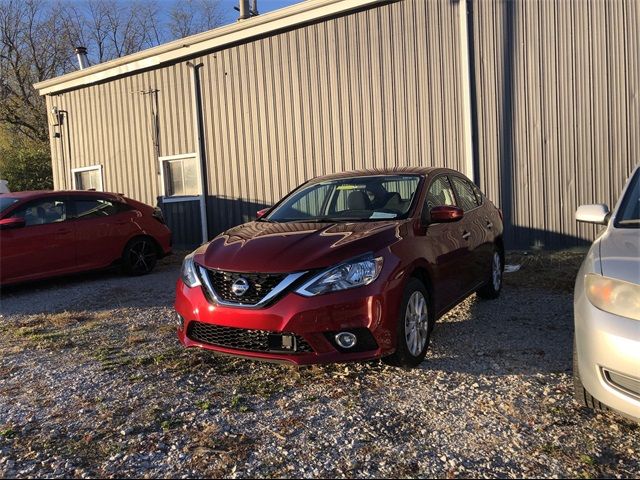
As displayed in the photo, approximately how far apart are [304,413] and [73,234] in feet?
18.8

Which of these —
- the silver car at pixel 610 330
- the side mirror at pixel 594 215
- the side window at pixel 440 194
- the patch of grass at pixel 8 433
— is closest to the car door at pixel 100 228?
the patch of grass at pixel 8 433

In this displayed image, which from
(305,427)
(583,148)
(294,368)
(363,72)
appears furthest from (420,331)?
(363,72)

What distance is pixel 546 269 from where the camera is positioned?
756 cm

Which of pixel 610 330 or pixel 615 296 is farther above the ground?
pixel 615 296

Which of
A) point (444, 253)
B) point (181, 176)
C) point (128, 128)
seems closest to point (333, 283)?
point (444, 253)

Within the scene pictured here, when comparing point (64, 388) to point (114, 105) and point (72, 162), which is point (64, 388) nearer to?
point (114, 105)

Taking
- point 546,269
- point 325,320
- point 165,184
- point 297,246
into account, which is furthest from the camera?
point 165,184

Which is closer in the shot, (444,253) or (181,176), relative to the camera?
(444,253)

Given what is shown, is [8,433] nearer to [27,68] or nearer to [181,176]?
[181,176]

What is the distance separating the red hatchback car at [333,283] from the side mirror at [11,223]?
409cm

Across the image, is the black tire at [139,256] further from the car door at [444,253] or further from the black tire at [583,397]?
the black tire at [583,397]

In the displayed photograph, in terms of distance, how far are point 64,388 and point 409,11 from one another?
7845mm

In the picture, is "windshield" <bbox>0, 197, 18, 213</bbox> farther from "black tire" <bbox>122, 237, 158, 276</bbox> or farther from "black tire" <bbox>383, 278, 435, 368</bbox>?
"black tire" <bbox>383, 278, 435, 368</bbox>

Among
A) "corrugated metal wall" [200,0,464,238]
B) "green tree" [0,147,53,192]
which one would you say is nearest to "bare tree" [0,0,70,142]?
"green tree" [0,147,53,192]
